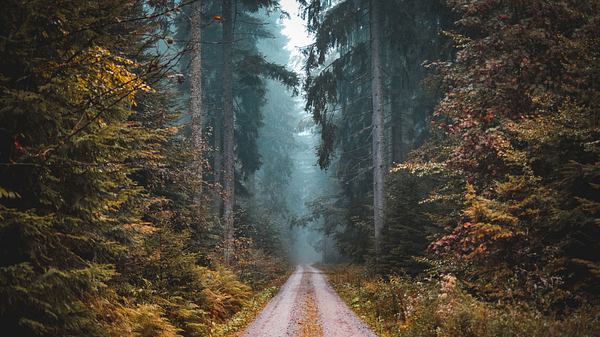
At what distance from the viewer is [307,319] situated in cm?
1128

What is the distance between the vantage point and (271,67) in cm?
2219

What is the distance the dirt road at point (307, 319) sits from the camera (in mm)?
9570

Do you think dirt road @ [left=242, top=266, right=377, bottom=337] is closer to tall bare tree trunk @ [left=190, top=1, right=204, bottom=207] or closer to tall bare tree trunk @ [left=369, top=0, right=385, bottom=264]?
tall bare tree trunk @ [left=190, top=1, right=204, bottom=207]

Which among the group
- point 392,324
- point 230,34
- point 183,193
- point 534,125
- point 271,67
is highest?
point 230,34

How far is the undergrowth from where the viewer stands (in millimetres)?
5336

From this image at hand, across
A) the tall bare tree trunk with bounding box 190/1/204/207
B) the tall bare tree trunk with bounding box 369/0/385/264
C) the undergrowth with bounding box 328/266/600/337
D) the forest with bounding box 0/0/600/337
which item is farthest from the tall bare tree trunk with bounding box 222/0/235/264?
the undergrowth with bounding box 328/266/600/337

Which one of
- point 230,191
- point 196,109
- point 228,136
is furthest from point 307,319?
point 228,136

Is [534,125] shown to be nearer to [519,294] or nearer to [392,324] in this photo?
[519,294]

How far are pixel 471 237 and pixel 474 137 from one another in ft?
8.61

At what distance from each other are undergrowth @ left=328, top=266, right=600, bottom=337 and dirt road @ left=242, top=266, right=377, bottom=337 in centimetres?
58

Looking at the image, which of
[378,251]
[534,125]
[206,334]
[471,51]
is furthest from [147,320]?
[378,251]

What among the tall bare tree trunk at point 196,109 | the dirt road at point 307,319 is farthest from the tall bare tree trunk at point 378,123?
the tall bare tree trunk at point 196,109

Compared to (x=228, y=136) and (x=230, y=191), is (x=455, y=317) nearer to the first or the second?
(x=230, y=191)

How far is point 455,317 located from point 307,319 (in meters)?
5.71
